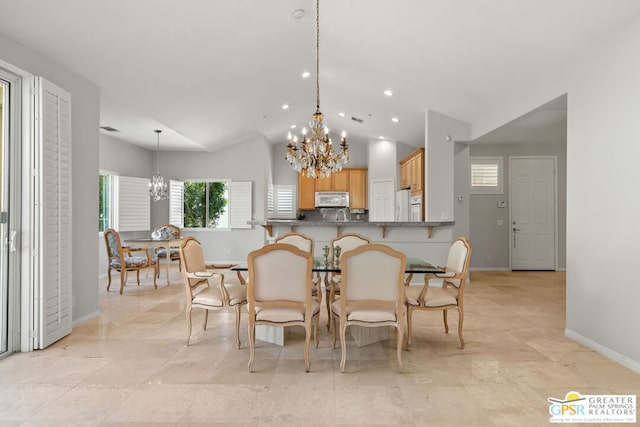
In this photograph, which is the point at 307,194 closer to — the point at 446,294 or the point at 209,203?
the point at 209,203

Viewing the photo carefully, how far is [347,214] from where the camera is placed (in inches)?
358

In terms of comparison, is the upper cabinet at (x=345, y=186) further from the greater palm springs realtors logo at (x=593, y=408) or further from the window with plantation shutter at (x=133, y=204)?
the greater palm springs realtors logo at (x=593, y=408)

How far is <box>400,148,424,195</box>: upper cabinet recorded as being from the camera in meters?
6.18

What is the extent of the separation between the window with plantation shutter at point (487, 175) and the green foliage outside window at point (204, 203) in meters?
5.39

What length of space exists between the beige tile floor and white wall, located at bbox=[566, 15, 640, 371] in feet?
0.83

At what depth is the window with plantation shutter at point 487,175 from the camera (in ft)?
24.5

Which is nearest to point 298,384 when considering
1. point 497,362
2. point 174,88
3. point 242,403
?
point 242,403

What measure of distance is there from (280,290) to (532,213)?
658 cm

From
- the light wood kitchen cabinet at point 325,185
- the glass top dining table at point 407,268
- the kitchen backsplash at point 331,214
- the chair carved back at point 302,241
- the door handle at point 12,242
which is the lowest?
the glass top dining table at point 407,268

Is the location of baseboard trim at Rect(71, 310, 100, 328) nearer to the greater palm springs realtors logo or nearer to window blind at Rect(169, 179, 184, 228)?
the greater palm springs realtors logo

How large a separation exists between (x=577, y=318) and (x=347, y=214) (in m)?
6.08

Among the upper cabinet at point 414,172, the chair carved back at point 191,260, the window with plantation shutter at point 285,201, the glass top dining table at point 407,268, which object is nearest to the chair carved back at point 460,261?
the glass top dining table at point 407,268

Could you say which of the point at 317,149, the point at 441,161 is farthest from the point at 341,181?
the point at 317,149

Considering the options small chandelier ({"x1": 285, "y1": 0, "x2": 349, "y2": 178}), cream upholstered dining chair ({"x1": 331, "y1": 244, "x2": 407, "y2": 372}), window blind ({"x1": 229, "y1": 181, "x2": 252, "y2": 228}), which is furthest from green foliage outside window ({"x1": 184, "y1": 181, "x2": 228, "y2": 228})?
cream upholstered dining chair ({"x1": 331, "y1": 244, "x2": 407, "y2": 372})
